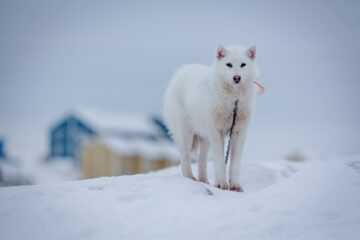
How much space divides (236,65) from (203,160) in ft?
5.58

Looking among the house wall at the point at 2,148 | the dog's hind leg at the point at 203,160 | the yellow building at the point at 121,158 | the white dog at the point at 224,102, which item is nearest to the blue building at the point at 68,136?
the yellow building at the point at 121,158

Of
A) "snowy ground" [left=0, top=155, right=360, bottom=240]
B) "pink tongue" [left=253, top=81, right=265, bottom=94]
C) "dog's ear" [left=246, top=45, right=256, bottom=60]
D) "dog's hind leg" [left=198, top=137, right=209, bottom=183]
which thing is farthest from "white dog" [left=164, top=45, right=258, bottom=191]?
"snowy ground" [left=0, top=155, right=360, bottom=240]

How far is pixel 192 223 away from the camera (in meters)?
4.93

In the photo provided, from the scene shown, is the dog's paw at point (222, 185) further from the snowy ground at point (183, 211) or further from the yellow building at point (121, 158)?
the yellow building at point (121, 158)

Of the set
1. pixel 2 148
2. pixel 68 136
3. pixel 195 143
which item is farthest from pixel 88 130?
pixel 195 143

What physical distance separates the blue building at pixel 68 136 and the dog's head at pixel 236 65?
1679 inches

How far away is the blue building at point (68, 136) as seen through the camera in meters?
49.8

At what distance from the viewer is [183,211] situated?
5.31 m

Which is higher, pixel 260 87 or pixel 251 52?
pixel 251 52

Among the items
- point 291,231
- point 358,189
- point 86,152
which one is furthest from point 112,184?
point 86,152

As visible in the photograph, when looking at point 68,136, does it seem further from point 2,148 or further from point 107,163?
point 107,163

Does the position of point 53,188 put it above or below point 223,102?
below

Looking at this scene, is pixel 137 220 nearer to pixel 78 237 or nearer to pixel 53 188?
pixel 78 237

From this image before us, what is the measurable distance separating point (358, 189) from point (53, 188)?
125 inches
